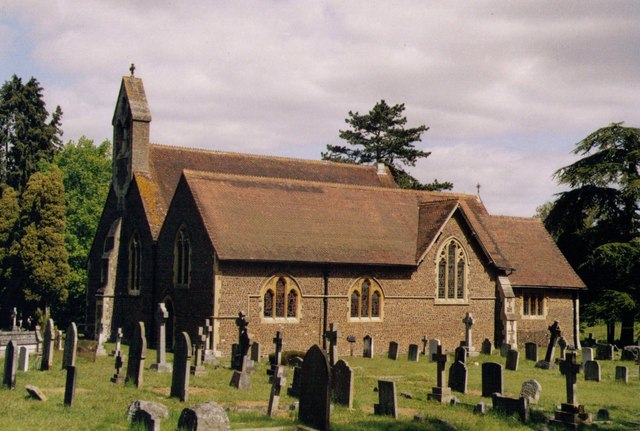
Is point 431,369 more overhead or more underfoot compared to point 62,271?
more underfoot

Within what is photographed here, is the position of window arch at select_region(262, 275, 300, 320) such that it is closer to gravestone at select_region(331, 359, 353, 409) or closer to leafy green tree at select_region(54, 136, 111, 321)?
gravestone at select_region(331, 359, 353, 409)

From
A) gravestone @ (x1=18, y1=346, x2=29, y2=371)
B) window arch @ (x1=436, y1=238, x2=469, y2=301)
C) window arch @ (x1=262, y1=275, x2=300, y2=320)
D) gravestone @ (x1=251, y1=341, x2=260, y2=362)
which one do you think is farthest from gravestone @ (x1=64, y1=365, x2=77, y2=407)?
window arch @ (x1=436, y1=238, x2=469, y2=301)

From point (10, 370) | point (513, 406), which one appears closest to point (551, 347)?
point (513, 406)

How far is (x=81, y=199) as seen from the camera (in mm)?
54875

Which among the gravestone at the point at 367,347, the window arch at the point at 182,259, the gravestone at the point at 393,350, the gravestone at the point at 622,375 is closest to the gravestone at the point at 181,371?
the window arch at the point at 182,259

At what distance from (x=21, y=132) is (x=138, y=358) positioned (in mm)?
39039

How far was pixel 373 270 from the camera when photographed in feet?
114

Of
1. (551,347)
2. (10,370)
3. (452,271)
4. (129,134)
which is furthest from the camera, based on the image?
(129,134)

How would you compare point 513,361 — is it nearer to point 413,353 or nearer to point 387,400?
point 413,353

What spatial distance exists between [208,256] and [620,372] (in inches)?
591

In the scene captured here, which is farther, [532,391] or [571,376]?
[532,391]

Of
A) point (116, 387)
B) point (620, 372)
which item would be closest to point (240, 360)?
point (116, 387)

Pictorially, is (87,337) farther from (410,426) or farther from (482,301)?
(410,426)

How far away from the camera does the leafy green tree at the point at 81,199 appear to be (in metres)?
51.7
